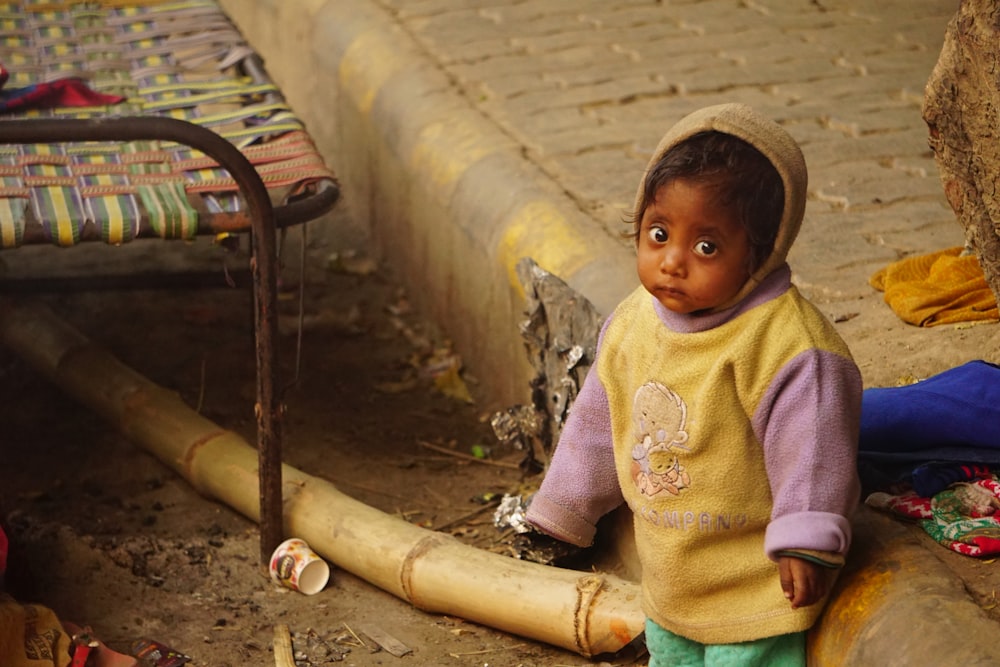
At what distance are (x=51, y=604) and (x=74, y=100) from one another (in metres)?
1.73

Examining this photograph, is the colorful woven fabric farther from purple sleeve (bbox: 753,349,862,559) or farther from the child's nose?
purple sleeve (bbox: 753,349,862,559)

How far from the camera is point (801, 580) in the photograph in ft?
6.72

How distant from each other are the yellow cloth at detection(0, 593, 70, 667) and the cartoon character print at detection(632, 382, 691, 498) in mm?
1347

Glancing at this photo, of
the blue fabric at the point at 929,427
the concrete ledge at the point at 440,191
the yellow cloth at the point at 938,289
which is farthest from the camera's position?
the concrete ledge at the point at 440,191

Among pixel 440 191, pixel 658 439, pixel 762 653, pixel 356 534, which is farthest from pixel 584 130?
pixel 762 653

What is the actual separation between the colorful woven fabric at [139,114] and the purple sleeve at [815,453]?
1.81 metres

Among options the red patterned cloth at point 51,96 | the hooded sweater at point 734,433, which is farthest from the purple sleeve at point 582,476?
the red patterned cloth at point 51,96

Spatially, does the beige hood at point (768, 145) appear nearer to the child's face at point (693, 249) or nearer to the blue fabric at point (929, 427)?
the child's face at point (693, 249)

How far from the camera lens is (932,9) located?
5660 mm

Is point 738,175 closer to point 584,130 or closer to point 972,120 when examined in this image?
point 972,120

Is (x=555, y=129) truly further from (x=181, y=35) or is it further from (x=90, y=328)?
(x=90, y=328)

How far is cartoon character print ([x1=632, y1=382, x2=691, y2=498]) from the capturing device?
220cm

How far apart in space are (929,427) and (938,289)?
31.3 inches

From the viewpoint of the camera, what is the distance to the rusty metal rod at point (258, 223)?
116 inches
